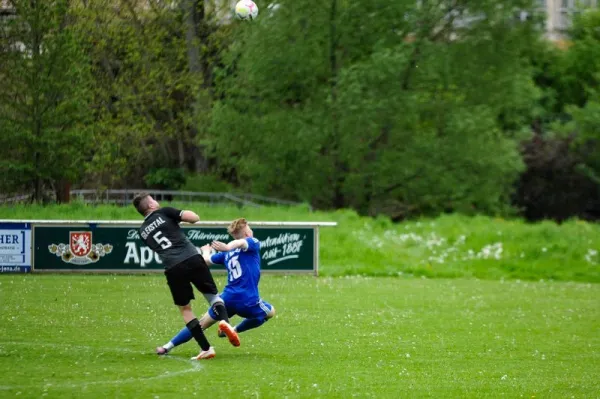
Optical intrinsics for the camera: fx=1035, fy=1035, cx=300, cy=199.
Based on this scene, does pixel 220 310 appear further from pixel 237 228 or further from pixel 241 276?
pixel 237 228

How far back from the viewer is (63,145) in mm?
27688

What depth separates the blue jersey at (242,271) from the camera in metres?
12.6

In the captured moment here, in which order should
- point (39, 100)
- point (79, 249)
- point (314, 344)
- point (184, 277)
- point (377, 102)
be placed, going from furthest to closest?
point (377, 102)
point (39, 100)
point (79, 249)
point (314, 344)
point (184, 277)

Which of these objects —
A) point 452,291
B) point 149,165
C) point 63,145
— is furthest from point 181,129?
point 452,291

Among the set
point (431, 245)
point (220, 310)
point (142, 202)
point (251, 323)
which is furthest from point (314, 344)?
point (431, 245)

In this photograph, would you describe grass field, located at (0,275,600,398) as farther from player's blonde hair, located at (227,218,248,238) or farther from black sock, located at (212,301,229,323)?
player's blonde hair, located at (227,218,248,238)

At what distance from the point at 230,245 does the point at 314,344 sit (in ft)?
7.76

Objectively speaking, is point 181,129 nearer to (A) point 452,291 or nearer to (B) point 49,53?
(B) point 49,53

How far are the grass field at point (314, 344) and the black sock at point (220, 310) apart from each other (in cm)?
49

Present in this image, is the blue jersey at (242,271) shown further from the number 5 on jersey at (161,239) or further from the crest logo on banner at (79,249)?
the crest logo on banner at (79,249)

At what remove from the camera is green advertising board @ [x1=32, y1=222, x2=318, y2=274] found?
22.9 meters

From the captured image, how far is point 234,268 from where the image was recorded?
12.6 metres

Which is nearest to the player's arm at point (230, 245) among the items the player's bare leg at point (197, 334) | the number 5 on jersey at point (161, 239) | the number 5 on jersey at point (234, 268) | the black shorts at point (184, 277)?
the number 5 on jersey at point (234, 268)

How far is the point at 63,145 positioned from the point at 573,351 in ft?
57.3
